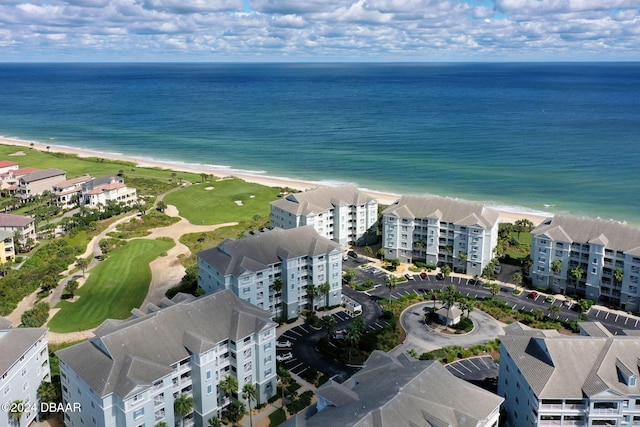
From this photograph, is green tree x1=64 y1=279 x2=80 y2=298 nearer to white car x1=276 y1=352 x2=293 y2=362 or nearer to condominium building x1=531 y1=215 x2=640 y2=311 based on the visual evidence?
white car x1=276 y1=352 x2=293 y2=362

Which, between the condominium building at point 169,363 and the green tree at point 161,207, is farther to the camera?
the green tree at point 161,207

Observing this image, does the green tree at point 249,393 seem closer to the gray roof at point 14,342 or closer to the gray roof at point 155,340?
the gray roof at point 155,340

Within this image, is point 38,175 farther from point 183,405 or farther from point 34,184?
point 183,405

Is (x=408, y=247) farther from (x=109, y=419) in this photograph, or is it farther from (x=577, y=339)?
(x=109, y=419)

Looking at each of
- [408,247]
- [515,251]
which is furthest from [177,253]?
[515,251]

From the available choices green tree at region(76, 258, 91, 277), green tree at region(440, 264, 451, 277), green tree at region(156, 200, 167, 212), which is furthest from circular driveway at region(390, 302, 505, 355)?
green tree at region(156, 200, 167, 212)

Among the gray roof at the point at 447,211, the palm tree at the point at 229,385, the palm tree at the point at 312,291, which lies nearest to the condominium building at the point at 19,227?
the palm tree at the point at 312,291
